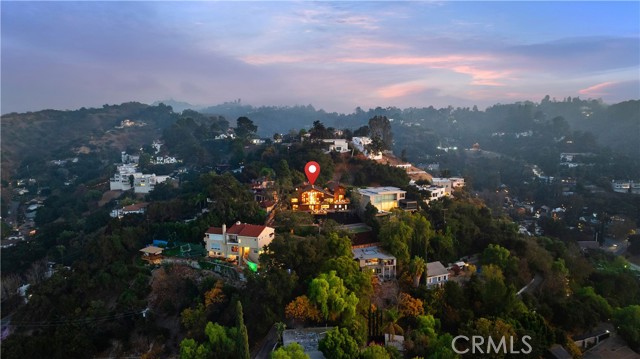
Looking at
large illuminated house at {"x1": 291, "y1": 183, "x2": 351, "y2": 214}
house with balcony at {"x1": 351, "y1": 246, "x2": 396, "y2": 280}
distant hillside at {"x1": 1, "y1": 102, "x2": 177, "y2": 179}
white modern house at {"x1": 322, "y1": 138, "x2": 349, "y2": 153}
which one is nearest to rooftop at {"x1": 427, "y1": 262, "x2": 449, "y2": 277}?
house with balcony at {"x1": 351, "y1": 246, "x2": 396, "y2": 280}

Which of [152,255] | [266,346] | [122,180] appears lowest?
[266,346]

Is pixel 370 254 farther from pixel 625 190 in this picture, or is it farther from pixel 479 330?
pixel 625 190

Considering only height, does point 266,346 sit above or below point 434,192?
below

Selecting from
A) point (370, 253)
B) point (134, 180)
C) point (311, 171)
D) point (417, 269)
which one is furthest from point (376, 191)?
point (134, 180)

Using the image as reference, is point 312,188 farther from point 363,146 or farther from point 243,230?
point 363,146

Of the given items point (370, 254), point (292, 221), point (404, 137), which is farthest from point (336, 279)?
point (404, 137)

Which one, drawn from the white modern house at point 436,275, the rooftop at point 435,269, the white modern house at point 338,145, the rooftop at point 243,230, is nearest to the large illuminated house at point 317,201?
the rooftop at point 243,230

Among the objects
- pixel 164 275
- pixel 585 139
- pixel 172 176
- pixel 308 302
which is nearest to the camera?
pixel 308 302
